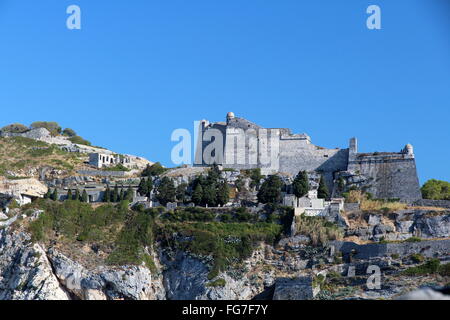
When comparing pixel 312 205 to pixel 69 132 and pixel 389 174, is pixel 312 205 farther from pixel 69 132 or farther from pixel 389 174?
pixel 69 132

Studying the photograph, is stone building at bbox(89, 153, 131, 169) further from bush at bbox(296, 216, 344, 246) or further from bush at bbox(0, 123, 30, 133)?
bush at bbox(296, 216, 344, 246)

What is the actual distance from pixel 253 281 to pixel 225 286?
1.75m

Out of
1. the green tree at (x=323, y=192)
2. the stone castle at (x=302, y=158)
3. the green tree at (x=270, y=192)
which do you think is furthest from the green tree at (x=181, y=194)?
the green tree at (x=323, y=192)

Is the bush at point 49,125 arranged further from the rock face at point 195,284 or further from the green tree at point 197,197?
the rock face at point 195,284

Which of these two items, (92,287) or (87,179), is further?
(87,179)

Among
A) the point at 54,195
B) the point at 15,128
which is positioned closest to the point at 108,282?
the point at 54,195

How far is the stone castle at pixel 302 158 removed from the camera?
226ft

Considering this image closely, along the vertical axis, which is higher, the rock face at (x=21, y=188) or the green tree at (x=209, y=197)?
the rock face at (x=21, y=188)

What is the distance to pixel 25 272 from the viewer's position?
58.2 m
